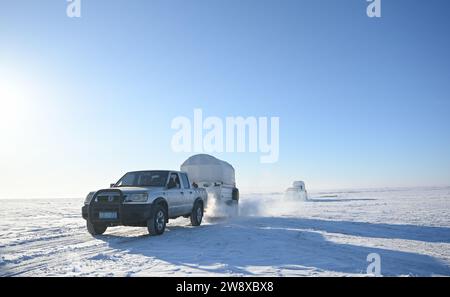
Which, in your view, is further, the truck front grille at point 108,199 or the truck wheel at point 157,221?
the truck wheel at point 157,221

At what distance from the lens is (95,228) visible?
11250 millimetres

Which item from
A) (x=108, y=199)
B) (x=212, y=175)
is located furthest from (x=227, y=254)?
(x=212, y=175)

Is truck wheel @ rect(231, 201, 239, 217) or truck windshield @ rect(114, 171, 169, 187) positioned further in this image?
truck wheel @ rect(231, 201, 239, 217)

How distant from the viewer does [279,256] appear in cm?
737

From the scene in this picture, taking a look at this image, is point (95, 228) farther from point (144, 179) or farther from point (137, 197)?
point (144, 179)

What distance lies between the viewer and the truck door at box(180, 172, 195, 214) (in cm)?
1306

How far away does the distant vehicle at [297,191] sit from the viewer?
143ft

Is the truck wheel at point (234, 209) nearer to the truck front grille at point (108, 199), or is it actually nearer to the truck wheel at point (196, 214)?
the truck wheel at point (196, 214)

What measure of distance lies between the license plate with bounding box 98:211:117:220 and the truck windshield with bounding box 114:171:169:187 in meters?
1.83

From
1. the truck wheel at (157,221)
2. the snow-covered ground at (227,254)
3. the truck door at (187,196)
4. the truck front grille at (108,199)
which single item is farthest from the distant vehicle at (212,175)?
the truck front grille at (108,199)

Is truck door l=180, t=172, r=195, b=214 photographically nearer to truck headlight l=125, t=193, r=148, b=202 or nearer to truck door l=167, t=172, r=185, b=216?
truck door l=167, t=172, r=185, b=216

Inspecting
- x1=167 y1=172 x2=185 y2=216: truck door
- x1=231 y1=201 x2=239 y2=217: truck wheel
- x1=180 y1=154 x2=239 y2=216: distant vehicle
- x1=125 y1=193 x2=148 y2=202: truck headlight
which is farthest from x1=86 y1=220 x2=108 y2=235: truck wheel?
x1=231 y1=201 x2=239 y2=217: truck wheel
